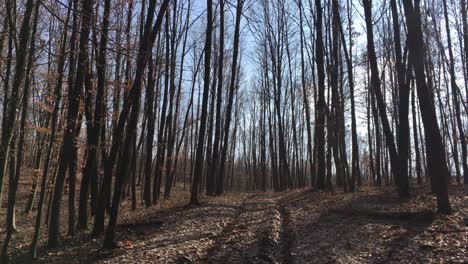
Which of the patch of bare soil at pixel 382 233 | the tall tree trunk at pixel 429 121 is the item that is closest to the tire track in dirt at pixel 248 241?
the patch of bare soil at pixel 382 233

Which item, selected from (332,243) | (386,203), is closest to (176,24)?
(386,203)

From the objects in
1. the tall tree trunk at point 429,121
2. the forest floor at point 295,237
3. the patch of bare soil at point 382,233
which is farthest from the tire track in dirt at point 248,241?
the tall tree trunk at point 429,121

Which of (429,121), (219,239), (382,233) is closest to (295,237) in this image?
(219,239)

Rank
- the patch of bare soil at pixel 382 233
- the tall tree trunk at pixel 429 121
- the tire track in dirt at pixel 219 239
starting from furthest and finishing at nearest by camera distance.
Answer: the tall tree trunk at pixel 429 121, the tire track in dirt at pixel 219 239, the patch of bare soil at pixel 382 233

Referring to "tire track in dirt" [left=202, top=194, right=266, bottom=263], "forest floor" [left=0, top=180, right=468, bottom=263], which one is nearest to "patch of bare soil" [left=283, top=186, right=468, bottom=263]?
"forest floor" [left=0, top=180, right=468, bottom=263]

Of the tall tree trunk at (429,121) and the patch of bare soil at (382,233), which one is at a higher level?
the tall tree trunk at (429,121)

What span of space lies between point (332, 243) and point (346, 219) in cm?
233

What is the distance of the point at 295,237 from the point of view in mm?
9375

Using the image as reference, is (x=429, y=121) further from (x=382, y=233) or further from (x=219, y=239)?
(x=219, y=239)

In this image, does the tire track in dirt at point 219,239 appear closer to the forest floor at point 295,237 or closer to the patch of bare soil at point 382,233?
the forest floor at point 295,237

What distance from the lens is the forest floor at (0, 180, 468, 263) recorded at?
7.45m

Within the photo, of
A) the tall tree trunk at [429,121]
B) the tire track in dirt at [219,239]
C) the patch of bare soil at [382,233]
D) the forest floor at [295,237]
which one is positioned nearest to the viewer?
the patch of bare soil at [382,233]

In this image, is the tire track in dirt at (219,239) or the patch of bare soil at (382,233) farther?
the tire track in dirt at (219,239)

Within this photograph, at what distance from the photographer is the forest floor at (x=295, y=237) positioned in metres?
7.45
